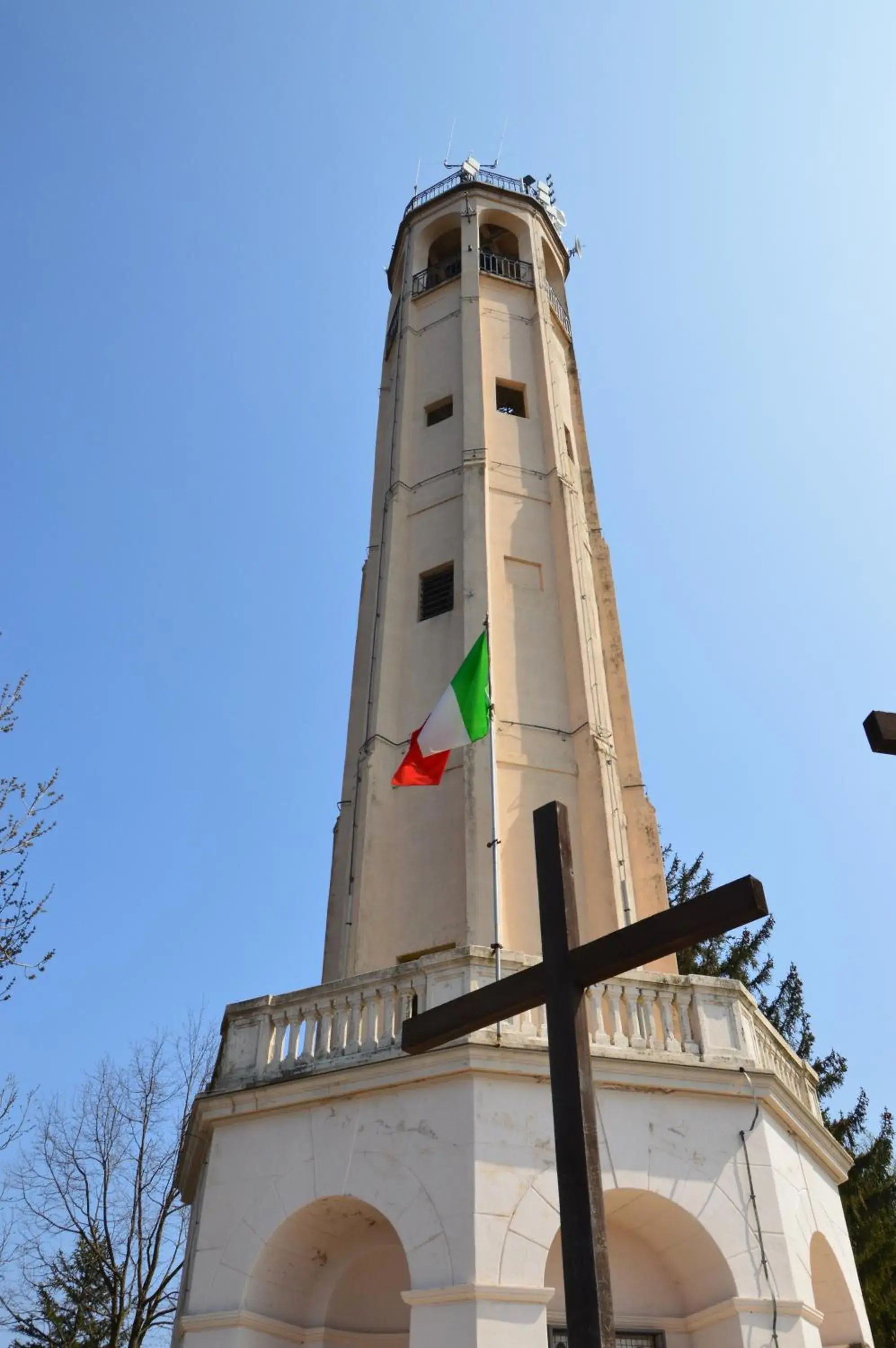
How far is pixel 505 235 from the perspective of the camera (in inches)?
1161

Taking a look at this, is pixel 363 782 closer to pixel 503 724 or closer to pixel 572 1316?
pixel 503 724

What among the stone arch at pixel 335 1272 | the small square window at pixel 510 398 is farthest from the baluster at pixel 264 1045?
the small square window at pixel 510 398

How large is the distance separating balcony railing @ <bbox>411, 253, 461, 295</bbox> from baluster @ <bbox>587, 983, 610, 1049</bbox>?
19.4 m

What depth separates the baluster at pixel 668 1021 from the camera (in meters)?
12.7

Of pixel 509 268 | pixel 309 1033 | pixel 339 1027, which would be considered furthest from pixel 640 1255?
pixel 509 268

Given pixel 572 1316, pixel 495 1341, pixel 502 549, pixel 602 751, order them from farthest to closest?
pixel 502 549
pixel 602 751
pixel 495 1341
pixel 572 1316

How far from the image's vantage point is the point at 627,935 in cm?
616

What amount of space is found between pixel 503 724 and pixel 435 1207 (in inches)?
359

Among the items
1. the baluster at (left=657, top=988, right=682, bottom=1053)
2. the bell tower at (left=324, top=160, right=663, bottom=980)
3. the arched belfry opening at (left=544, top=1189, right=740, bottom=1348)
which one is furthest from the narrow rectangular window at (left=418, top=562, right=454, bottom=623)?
the arched belfry opening at (left=544, top=1189, right=740, bottom=1348)

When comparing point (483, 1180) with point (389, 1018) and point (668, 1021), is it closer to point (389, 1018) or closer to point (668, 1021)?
point (389, 1018)

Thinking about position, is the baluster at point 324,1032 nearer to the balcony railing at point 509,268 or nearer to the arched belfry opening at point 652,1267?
the arched belfry opening at point 652,1267

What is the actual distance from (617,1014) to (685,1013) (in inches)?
35.8

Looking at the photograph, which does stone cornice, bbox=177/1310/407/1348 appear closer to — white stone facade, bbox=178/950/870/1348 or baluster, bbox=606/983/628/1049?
white stone facade, bbox=178/950/870/1348

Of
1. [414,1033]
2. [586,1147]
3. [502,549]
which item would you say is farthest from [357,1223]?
[502,549]
